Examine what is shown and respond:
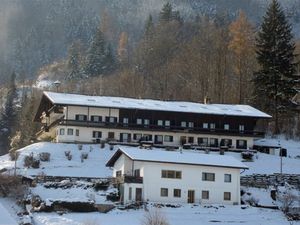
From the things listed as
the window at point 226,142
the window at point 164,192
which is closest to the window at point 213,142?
the window at point 226,142

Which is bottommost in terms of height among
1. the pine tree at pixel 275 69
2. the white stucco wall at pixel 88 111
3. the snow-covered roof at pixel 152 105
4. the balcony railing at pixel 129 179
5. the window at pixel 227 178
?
the balcony railing at pixel 129 179

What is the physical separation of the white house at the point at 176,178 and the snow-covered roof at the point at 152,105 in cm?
1840

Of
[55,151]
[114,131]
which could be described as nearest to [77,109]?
[114,131]

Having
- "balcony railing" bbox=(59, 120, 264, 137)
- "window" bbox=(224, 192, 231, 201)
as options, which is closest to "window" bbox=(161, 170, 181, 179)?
"window" bbox=(224, 192, 231, 201)

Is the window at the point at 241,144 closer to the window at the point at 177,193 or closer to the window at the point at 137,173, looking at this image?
the window at the point at 177,193

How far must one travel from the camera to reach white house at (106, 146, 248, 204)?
5275cm

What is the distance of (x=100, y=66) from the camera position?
127 metres

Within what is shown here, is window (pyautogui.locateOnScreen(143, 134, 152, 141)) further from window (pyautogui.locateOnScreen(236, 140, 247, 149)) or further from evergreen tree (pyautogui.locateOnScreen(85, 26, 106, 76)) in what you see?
evergreen tree (pyautogui.locateOnScreen(85, 26, 106, 76))

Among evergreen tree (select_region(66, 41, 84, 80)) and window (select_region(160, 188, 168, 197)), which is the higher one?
evergreen tree (select_region(66, 41, 84, 80))

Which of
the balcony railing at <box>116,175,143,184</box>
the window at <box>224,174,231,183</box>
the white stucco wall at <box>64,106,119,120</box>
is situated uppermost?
the white stucco wall at <box>64,106,119,120</box>

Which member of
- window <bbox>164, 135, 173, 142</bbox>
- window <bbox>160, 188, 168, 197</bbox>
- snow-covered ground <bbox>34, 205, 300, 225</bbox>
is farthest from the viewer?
window <bbox>164, 135, 173, 142</bbox>

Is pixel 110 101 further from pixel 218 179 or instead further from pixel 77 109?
pixel 218 179

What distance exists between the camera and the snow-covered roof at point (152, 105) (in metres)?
74.2

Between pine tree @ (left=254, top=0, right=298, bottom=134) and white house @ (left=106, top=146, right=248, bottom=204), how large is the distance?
26.9 m
